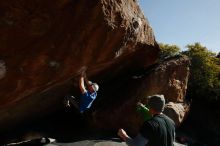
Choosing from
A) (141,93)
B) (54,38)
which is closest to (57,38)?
(54,38)

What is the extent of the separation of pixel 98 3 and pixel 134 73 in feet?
34.5

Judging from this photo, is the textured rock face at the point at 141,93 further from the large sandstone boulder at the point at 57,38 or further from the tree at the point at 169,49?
the tree at the point at 169,49

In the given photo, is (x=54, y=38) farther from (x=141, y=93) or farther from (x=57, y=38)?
(x=141, y=93)

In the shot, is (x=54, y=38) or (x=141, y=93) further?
(x=141, y=93)

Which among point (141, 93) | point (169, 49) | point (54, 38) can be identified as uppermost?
point (169, 49)

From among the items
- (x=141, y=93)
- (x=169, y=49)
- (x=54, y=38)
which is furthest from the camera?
(x=169, y=49)

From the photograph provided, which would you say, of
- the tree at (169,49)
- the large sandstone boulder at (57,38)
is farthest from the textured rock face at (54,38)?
the tree at (169,49)

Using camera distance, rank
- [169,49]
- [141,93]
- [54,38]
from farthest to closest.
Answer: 1. [169,49]
2. [141,93]
3. [54,38]

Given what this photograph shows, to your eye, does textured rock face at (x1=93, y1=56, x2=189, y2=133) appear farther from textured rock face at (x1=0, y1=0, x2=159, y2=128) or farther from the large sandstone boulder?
textured rock face at (x1=0, y1=0, x2=159, y2=128)

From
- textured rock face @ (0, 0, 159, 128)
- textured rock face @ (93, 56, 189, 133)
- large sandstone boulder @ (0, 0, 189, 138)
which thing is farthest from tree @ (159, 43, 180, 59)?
textured rock face @ (0, 0, 159, 128)

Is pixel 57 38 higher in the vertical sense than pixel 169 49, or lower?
lower

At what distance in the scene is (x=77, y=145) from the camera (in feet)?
56.5

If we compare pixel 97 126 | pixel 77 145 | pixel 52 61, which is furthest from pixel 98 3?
pixel 97 126

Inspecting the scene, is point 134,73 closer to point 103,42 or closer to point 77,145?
point 77,145
